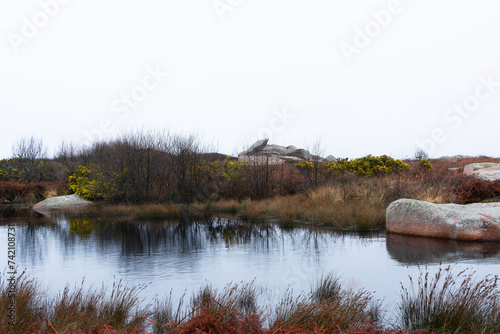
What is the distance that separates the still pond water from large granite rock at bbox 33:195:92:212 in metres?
8.37

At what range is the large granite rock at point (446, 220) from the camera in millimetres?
11164

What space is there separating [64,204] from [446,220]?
19469 millimetres

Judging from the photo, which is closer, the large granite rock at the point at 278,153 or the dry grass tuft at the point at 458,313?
the dry grass tuft at the point at 458,313

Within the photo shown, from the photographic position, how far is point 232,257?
10.2 meters

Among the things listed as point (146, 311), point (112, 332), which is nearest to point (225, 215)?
point (146, 311)

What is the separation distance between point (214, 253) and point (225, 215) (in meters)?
8.62

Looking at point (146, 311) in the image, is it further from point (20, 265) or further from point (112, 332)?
point (20, 265)

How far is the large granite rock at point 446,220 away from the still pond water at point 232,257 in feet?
1.42

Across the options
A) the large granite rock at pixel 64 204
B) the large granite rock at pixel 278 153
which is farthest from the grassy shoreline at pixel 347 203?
the large granite rock at pixel 278 153

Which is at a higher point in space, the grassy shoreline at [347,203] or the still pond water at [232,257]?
the grassy shoreline at [347,203]

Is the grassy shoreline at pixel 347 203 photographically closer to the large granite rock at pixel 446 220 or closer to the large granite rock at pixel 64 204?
the large granite rock at pixel 446 220

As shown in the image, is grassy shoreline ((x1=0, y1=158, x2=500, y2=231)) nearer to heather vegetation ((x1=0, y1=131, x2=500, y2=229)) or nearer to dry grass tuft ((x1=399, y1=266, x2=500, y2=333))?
heather vegetation ((x1=0, y1=131, x2=500, y2=229))

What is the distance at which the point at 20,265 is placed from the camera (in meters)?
9.70

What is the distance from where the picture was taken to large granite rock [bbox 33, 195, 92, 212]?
77.5ft
